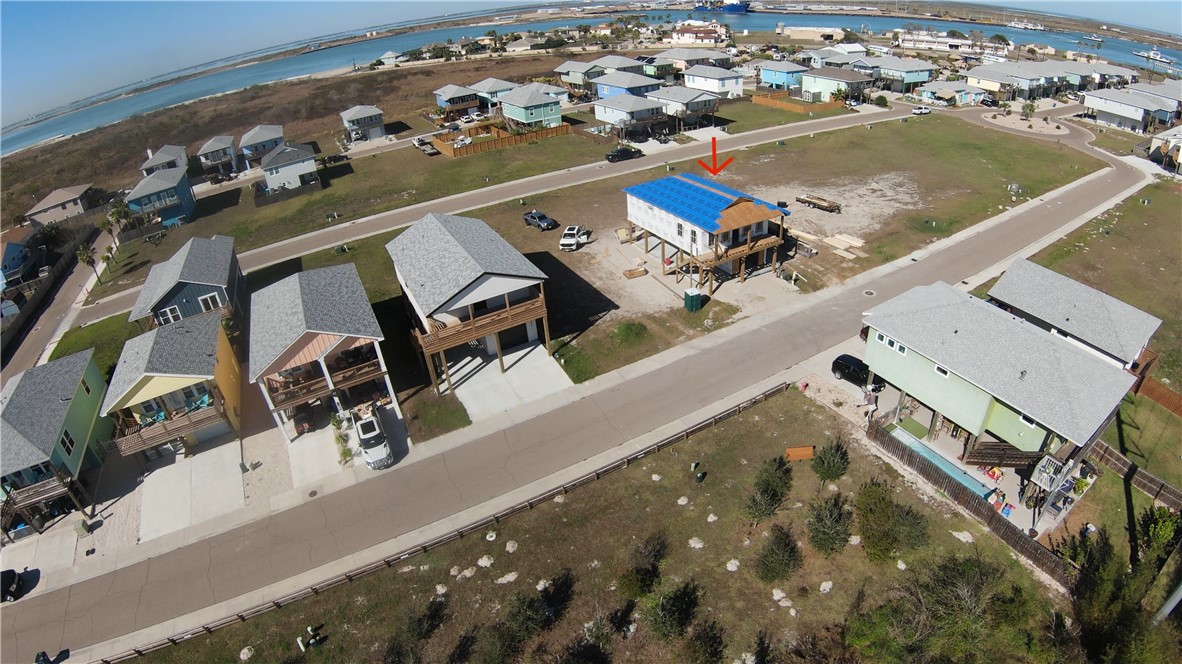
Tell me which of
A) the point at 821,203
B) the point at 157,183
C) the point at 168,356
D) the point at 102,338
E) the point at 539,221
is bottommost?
the point at 821,203

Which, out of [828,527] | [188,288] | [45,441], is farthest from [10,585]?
[828,527]

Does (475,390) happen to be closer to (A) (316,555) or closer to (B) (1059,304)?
(A) (316,555)

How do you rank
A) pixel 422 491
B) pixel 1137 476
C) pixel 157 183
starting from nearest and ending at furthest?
pixel 1137 476
pixel 422 491
pixel 157 183

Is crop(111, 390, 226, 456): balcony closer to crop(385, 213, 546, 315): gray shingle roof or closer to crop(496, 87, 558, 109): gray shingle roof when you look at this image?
crop(385, 213, 546, 315): gray shingle roof

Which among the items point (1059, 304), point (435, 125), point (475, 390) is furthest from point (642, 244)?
point (435, 125)

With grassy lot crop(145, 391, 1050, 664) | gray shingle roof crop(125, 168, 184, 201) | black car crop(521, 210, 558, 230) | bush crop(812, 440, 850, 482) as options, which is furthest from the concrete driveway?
gray shingle roof crop(125, 168, 184, 201)

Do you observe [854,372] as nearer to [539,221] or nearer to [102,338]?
[539,221]
